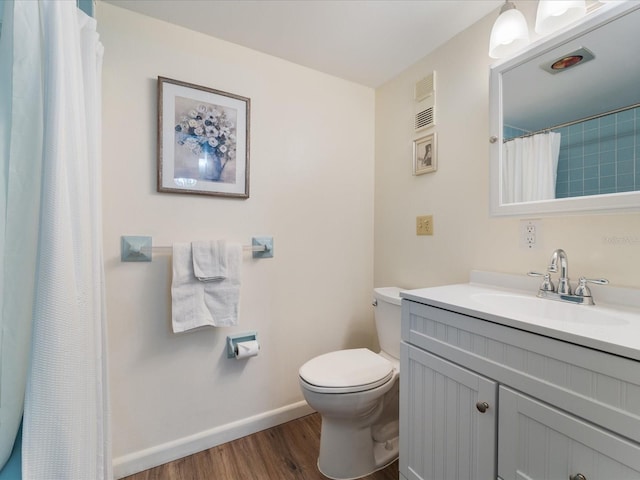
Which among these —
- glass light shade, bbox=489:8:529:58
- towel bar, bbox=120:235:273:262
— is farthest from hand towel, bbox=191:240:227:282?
glass light shade, bbox=489:8:529:58

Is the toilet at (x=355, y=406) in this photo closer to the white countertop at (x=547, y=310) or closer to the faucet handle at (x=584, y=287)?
the white countertop at (x=547, y=310)

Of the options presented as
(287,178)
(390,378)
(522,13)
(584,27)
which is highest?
(522,13)

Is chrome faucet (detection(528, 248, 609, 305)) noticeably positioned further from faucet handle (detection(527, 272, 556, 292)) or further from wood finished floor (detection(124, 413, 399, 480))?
wood finished floor (detection(124, 413, 399, 480))

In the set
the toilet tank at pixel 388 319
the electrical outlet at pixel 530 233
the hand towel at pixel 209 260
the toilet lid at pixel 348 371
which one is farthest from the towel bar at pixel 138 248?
the electrical outlet at pixel 530 233

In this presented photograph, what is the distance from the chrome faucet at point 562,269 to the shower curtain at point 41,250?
1.46m

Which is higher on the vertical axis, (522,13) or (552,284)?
(522,13)

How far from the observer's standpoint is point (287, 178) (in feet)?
5.64

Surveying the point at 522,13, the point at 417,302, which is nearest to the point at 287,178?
the point at 417,302

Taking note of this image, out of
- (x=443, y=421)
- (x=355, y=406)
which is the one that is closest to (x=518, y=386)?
(x=443, y=421)

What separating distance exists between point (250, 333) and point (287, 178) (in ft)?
2.98

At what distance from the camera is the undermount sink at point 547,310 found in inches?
35.0

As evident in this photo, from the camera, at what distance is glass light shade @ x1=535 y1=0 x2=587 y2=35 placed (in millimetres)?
1003

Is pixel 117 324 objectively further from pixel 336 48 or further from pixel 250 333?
pixel 336 48

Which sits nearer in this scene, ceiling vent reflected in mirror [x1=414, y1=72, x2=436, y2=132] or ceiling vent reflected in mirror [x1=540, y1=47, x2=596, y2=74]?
ceiling vent reflected in mirror [x1=540, y1=47, x2=596, y2=74]
